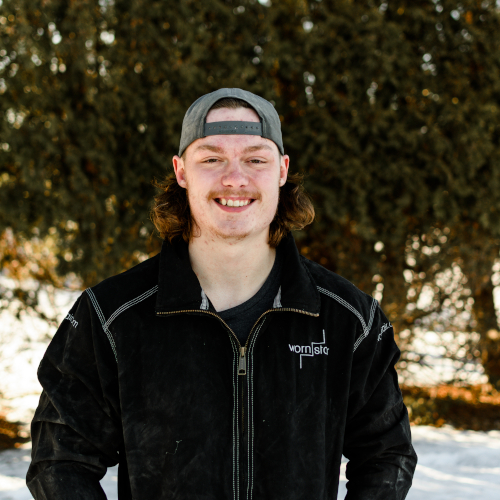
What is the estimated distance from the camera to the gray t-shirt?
182cm

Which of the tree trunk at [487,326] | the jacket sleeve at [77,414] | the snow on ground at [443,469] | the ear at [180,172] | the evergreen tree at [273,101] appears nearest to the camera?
the jacket sleeve at [77,414]

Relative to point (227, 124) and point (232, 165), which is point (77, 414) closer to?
point (232, 165)

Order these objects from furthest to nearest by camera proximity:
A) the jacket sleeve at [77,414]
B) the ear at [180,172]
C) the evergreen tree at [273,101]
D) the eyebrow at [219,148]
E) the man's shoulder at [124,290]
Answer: the evergreen tree at [273,101] → the ear at [180,172] → the eyebrow at [219,148] → the man's shoulder at [124,290] → the jacket sleeve at [77,414]

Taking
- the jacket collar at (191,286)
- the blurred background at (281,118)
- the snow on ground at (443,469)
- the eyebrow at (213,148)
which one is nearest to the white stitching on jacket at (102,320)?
the jacket collar at (191,286)

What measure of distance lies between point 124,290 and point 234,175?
59 centimetres

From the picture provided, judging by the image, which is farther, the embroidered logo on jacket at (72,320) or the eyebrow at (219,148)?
the eyebrow at (219,148)

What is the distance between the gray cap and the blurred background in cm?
156

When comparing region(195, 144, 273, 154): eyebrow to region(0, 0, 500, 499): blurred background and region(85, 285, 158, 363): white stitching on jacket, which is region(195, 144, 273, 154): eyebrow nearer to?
region(85, 285, 158, 363): white stitching on jacket

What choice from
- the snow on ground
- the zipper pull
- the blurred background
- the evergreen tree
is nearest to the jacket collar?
the zipper pull

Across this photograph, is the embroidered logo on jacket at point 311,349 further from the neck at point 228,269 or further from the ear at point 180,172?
the ear at point 180,172

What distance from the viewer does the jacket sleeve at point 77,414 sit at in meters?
1.65

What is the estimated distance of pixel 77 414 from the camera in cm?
168

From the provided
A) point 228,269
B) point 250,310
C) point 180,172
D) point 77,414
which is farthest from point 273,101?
point 77,414

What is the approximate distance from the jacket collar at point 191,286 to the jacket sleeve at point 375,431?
0.26 metres
